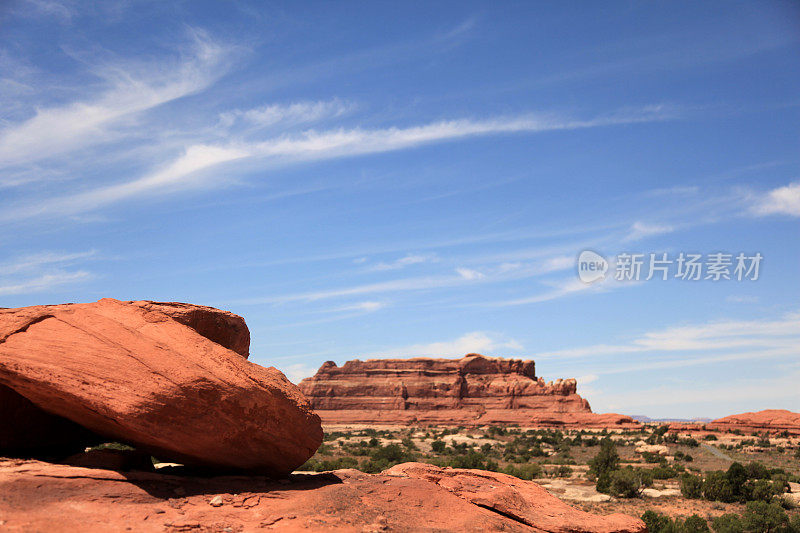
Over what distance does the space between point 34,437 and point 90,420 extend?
1740mm

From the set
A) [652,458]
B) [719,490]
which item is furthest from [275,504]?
[652,458]

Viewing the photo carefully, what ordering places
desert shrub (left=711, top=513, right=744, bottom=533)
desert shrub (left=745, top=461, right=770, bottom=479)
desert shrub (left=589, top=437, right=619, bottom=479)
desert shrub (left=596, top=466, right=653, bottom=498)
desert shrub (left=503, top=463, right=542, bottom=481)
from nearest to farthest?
1. desert shrub (left=711, top=513, right=744, bottom=533)
2. desert shrub (left=596, top=466, right=653, bottom=498)
3. desert shrub (left=745, top=461, right=770, bottom=479)
4. desert shrub (left=503, top=463, right=542, bottom=481)
5. desert shrub (left=589, top=437, right=619, bottom=479)

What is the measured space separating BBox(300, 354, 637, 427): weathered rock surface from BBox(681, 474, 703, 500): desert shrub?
271 feet

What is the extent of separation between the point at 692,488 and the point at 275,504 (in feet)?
84.3

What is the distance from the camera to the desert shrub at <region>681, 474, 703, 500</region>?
2708cm

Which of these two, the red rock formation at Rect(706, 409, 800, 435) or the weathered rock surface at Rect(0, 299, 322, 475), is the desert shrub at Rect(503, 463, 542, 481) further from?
the red rock formation at Rect(706, 409, 800, 435)

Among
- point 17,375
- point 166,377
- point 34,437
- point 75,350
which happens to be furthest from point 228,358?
point 34,437

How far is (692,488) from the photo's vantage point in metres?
27.4

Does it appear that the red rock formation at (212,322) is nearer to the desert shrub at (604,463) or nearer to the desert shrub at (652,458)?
the desert shrub at (604,463)

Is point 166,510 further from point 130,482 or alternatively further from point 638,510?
point 638,510

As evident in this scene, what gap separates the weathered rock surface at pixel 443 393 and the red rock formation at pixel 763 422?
79.7 feet

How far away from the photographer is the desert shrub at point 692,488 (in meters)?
27.1

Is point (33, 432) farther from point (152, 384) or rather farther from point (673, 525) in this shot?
point (673, 525)

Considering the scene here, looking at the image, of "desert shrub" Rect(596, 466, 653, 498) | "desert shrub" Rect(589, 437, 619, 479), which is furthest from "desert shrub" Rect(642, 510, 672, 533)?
"desert shrub" Rect(589, 437, 619, 479)
